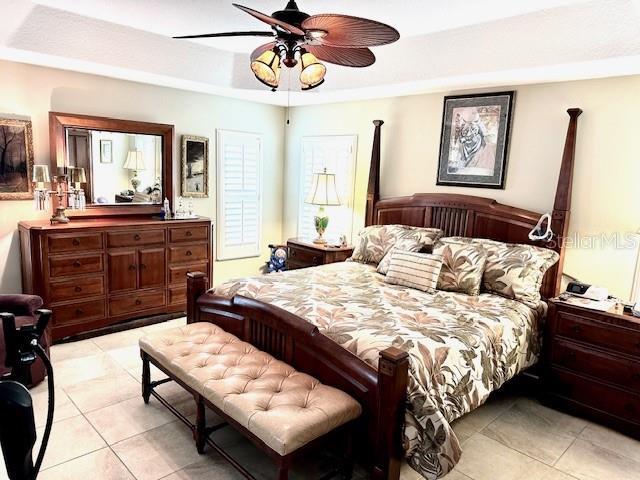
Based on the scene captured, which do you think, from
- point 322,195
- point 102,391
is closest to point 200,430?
point 102,391

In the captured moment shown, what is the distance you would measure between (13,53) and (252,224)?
2.97 meters

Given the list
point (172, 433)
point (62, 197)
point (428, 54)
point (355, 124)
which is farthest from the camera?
point (355, 124)

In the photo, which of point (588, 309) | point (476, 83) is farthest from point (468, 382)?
point (476, 83)

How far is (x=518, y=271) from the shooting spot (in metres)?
3.26

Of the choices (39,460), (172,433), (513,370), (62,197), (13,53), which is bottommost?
(172,433)

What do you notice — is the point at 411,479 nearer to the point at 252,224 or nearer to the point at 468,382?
the point at 468,382

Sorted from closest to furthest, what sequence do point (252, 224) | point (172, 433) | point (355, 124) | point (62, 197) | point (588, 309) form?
point (172, 433), point (588, 309), point (62, 197), point (355, 124), point (252, 224)

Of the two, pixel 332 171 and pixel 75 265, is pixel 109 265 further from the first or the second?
pixel 332 171

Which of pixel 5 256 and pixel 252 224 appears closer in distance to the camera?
pixel 5 256

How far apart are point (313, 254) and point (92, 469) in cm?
287

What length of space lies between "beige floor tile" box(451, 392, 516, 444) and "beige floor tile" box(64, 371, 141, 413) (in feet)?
7.21

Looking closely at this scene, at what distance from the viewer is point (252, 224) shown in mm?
5656

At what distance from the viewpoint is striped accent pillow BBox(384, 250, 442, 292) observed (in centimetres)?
336

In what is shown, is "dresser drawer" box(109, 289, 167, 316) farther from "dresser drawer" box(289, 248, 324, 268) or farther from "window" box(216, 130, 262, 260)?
"dresser drawer" box(289, 248, 324, 268)
